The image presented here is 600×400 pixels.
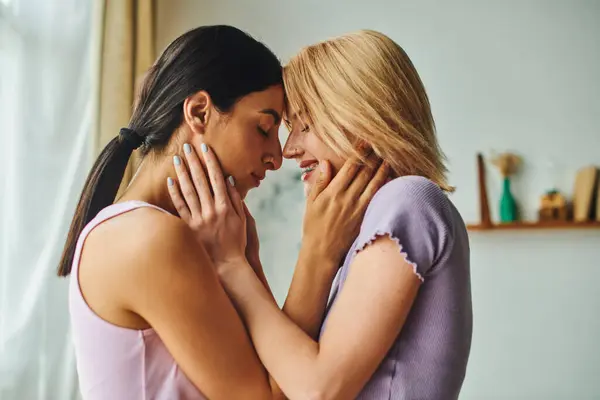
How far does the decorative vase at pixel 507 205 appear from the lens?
11.5 feet

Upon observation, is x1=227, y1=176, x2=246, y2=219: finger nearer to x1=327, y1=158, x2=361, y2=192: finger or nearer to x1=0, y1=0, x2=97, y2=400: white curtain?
x1=327, y1=158, x2=361, y2=192: finger

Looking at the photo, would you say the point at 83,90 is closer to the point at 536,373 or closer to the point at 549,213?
the point at 549,213

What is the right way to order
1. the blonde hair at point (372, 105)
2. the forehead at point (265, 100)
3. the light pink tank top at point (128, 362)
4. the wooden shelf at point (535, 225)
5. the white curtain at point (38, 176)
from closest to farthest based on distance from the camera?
1. the light pink tank top at point (128, 362)
2. the blonde hair at point (372, 105)
3. the forehead at point (265, 100)
4. the white curtain at point (38, 176)
5. the wooden shelf at point (535, 225)

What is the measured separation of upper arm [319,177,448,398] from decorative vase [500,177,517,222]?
259 centimetres

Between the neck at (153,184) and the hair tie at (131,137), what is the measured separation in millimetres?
35

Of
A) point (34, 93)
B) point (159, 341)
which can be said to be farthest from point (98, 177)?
point (34, 93)

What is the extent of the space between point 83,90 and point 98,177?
1492 mm

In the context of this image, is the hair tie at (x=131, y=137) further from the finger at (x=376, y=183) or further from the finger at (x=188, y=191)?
the finger at (x=376, y=183)

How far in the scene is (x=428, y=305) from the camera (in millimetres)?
1069

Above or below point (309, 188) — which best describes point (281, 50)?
below

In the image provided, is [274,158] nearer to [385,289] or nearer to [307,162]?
[307,162]

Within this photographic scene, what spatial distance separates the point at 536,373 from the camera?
3.47 metres

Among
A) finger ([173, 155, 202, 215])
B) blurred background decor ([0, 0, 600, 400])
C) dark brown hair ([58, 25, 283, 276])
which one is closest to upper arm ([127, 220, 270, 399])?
finger ([173, 155, 202, 215])

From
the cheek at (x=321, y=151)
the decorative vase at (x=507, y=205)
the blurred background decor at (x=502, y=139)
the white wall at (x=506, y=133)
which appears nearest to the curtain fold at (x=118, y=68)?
the blurred background decor at (x=502, y=139)
